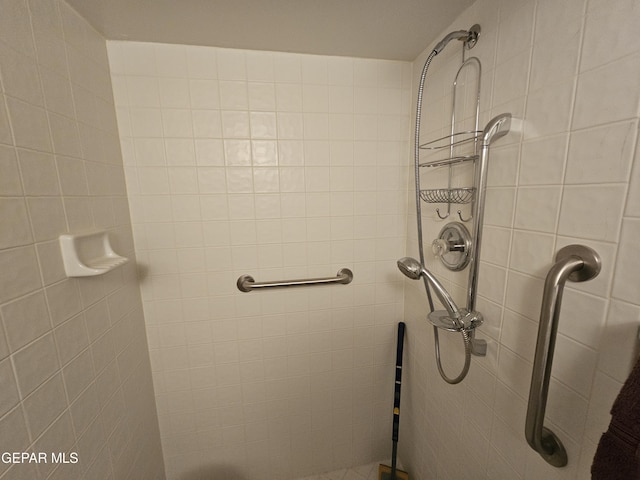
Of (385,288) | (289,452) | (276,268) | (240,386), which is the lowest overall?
(289,452)

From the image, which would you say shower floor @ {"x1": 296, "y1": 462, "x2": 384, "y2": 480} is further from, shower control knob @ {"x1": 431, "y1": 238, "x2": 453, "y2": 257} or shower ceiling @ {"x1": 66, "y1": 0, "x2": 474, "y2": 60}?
shower ceiling @ {"x1": 66, "y1": 0, "x2": 474, "y2": 60}

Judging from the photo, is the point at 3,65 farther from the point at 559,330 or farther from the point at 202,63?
the point at 559,330

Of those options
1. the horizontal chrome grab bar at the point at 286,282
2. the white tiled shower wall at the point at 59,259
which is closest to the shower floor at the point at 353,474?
the white tiled shower wall at the point at 59,259

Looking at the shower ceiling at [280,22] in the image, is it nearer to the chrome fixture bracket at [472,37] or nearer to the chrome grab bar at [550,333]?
the chrome fixture bracket at [472,37]

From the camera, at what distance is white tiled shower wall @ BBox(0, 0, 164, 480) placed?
1.66 feet

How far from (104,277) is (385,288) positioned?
109 cm

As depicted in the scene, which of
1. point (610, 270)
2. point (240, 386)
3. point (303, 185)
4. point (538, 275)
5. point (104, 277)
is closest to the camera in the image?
point (610, 270)

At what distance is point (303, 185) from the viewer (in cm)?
106

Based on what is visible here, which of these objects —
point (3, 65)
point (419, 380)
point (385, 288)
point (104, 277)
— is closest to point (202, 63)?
point (3, 65)

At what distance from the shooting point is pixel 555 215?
54cm

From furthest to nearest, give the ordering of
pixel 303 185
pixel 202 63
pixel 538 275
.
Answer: pixel 303 185 → pixel 202 63 → pixel 538 275

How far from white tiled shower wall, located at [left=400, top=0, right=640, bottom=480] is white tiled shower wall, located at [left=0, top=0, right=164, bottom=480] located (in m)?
1.13
